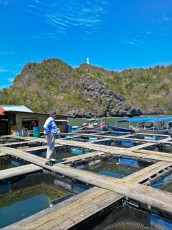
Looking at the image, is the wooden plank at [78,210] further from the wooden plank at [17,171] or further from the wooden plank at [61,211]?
the wooden plank at [17,171]

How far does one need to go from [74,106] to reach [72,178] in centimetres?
9838

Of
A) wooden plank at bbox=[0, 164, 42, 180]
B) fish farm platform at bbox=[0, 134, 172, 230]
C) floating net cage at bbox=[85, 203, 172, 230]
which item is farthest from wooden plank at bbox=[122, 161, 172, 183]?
wooden plank at bbox=[0, 164, 42, 180]

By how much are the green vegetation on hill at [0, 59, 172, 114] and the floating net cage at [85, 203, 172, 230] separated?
277ft

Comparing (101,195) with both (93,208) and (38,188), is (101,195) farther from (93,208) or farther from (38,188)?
(38,188)

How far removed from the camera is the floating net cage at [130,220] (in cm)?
526

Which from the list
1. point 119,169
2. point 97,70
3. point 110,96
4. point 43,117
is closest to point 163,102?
point 110,96

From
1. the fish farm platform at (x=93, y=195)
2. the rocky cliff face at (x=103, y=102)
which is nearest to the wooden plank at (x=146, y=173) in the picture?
the fish farm platform at (x=93, y=195)

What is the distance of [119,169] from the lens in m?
11.5

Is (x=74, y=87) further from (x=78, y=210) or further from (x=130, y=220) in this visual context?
(x=78, y=210)

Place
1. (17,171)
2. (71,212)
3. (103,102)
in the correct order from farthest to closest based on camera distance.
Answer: (103,102)
(17,171)
(71,212)

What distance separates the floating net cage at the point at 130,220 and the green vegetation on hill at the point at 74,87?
84.3 metres

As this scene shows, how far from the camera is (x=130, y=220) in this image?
5.73 meters

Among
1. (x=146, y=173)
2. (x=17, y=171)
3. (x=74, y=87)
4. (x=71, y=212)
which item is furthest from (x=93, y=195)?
(x=74, y=87)

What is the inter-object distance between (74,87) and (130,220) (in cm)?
11998
